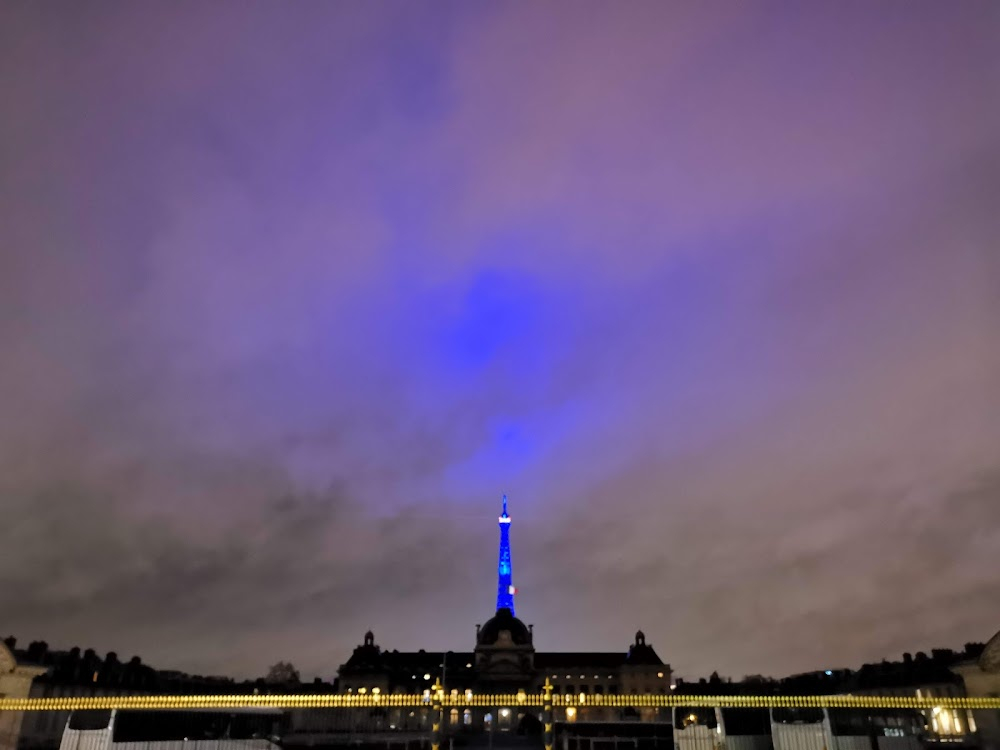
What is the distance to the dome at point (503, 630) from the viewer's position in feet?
390

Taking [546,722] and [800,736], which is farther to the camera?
[800,736]

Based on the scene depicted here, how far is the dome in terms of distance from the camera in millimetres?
118938

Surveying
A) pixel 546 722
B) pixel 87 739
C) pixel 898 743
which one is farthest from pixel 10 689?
pixel 898 743

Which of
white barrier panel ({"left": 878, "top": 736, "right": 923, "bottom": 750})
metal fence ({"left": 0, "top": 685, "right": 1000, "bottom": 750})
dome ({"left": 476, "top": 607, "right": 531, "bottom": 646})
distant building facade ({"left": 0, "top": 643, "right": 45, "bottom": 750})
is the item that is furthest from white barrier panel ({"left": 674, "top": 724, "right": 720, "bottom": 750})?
dome ({"left": 476, "top": 607, "right": 531, "bottom": 646})

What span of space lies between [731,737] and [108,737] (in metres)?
25.5

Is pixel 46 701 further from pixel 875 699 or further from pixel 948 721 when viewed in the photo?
pixel 948 721

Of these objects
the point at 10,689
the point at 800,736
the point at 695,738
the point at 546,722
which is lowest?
the point at 695,738

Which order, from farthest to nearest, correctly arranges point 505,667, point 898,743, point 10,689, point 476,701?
point 505,667 < point 898,743 < point 10,689 < point 476,701

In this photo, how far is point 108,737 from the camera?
78.6ft

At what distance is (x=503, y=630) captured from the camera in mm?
119438

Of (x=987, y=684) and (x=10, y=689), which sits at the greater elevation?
(x=987, y=684)

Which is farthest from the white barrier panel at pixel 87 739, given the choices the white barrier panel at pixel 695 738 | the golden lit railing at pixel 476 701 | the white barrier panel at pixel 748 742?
the white barrier panel at pixel 748 742

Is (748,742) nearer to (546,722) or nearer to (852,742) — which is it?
(852,742)

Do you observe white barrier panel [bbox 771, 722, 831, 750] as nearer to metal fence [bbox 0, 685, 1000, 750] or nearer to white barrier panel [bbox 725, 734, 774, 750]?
metal fence [bbox 0, 685, 1000, 750]
